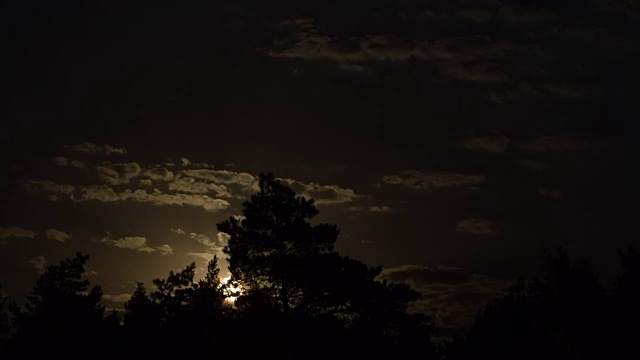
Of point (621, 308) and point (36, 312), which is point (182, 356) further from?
point (621, 308)

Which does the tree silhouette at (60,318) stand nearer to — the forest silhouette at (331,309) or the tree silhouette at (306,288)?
the forest silhouette at (331,309)

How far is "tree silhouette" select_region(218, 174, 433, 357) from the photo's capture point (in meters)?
40.5

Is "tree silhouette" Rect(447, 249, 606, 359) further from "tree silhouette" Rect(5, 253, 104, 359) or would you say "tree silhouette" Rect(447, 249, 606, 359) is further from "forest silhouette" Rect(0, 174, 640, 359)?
"tree silhouette" Rect(5, 253, 104, 359)

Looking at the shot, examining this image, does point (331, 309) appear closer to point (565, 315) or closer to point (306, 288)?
point (306, 288)

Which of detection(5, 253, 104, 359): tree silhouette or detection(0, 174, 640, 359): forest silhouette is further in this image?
detection(5, 253, 104, 359): tree silhouette

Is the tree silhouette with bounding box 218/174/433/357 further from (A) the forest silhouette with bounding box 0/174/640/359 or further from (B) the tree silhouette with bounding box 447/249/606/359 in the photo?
(B) the tree silhouette with bounding box 447/249/606/359

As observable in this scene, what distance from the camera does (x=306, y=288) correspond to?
41.0 meters

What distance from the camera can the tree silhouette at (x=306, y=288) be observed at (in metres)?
40.5

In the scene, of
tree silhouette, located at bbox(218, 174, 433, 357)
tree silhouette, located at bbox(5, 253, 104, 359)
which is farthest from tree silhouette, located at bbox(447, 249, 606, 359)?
tree silhouette, located at bbox(5, 253, 104, 359)

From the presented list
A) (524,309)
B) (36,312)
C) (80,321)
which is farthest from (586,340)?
(36,312)

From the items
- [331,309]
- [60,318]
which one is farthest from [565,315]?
[60,318]

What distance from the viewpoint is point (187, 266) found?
65750 mm

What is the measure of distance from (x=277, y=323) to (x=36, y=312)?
23908mm

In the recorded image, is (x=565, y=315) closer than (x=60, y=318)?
Yes
